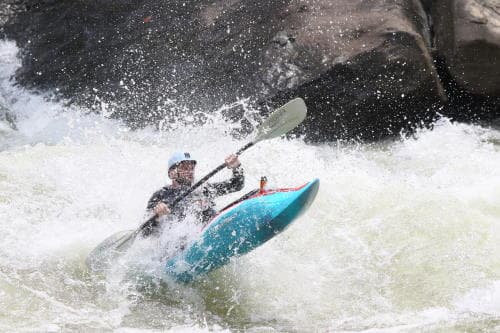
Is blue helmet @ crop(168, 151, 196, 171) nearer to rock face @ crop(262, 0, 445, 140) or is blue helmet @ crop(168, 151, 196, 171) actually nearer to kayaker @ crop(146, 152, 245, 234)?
kayaker @ crop(146, 152, 245, 234)

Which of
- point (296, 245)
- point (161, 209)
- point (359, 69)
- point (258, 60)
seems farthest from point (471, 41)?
point (161, 209)

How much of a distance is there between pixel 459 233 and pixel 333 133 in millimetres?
3113

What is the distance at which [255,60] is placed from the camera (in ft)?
28.5

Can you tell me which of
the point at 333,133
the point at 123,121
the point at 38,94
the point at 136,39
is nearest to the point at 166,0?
the point at 136,39

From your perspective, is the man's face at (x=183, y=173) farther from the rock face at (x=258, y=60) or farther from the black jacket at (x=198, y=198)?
the rock face at (x=258, y=60)

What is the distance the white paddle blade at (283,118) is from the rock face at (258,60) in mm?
2648

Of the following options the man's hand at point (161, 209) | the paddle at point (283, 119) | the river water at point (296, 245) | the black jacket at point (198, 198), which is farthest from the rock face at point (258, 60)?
the man's hand at point (161, 209)

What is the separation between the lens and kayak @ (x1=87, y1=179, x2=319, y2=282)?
15.4ft

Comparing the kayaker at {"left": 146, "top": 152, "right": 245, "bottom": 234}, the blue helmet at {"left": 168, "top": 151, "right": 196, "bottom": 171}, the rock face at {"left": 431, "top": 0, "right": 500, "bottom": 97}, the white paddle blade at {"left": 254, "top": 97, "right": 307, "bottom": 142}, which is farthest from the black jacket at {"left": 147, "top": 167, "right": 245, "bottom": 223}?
the rock face at {"left": 431, "top": 0, "right": 500, "bottom": 97}

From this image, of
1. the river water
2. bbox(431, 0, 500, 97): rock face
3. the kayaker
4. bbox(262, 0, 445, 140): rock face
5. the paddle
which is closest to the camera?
the river water

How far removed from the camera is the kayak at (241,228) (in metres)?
4.68

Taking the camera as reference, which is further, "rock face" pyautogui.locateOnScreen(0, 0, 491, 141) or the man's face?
"rock face" pyautogui.locateOnScreen(0, 0, 491, 141)

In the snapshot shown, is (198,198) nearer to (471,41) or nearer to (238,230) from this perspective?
(238,230)

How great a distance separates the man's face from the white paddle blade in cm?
72
